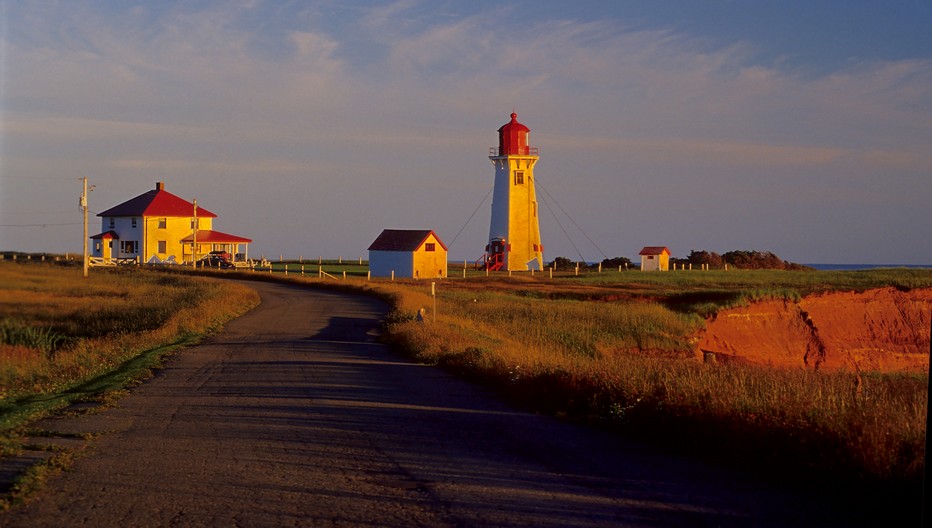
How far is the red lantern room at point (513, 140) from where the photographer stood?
71500mm

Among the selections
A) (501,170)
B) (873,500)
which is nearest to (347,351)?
(873,500)

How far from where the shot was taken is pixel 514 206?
71625mm

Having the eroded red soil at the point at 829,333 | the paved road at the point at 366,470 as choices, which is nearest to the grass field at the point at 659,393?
the paved road at the point at 366,470

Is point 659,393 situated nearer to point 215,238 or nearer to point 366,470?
point 366,470

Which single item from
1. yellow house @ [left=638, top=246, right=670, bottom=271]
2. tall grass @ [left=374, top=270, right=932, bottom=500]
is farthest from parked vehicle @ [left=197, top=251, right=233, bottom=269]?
tall grass @ [left=374, top=270, right=932, bottom=500]

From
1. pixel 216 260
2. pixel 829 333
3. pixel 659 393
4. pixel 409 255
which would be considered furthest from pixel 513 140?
pixel 659 393

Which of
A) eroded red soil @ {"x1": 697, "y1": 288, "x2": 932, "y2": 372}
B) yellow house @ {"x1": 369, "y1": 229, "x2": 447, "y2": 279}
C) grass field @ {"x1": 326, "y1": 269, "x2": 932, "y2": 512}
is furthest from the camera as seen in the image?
yellow house @ {"x1": 369, "y1": 229, "x2": 447, "y2": 279}

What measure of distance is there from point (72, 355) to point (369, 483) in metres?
6.97

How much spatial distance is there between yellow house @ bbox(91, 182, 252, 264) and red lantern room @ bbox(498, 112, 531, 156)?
1005 inches

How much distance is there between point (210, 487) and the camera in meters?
8.10

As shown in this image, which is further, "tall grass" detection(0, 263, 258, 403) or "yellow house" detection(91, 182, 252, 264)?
"yellow house" detection(91, 182, 252, 264)

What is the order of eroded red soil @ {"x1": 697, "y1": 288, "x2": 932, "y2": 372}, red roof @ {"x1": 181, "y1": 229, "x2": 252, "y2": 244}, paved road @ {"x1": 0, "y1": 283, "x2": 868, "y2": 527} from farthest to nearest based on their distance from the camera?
red roof @ {"x1": 181, "y1": 229, "x2": 252, "y2": 244} < eroded red soil @ {"x1": 697, "y1": 288, "x2": 932, "y2": 372} < paved road @ {"x1": 0, "y1": 283, "x2": 868, "y2": 527}

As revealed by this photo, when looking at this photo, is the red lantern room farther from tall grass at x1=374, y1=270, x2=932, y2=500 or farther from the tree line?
tall grass at x1=374, y1=270, x2=932, y2=500

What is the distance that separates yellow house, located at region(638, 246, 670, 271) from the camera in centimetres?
8281
